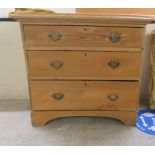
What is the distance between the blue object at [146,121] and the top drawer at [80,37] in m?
0.63

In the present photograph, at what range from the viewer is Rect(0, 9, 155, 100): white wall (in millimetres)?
1758

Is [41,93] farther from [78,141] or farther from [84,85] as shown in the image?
[78,141]

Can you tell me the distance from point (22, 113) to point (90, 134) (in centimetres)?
64

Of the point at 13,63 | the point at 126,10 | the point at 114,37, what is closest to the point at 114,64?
the point at 114,37

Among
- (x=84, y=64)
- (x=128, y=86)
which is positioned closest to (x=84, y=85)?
(x=84, y=64)

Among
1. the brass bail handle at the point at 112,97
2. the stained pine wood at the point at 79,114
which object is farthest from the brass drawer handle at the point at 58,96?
the brass bail handle at the point at 112,97

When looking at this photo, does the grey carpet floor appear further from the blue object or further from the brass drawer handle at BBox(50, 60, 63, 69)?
the brass drawer handle at BBox(50, 60, 63, 69)

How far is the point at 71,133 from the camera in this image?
1.51 m

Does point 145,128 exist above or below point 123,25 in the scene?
below

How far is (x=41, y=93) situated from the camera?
147 cm

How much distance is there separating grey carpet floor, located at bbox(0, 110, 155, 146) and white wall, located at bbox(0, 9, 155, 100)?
0.33 meters

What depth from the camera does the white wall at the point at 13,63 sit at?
1.76 m

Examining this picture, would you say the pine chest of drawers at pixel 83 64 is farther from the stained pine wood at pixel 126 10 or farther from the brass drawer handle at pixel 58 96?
the stained pine wood at pixel 126 10

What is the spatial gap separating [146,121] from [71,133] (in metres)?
0.61
